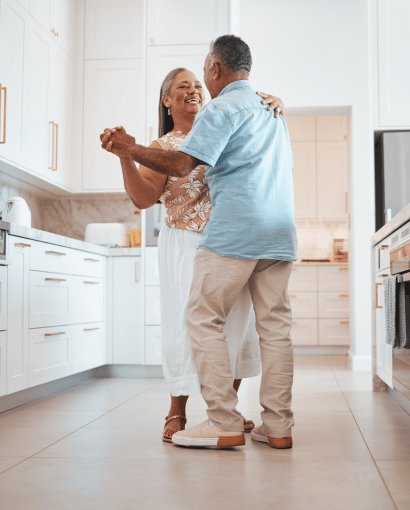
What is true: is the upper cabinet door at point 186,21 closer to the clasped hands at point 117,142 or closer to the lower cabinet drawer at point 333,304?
the clasped hands at point 117,142

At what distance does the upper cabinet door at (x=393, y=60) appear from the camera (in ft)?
14.5

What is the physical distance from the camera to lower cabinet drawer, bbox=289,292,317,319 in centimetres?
578

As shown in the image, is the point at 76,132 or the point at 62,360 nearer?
the point at 62,360

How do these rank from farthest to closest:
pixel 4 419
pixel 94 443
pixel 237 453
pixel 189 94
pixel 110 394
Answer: pixel 110 394 < pixel 4 419 < pixel 189 94 < pixel 94 443 < pixel 237 453

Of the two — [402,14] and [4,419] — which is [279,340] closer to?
[4,419]

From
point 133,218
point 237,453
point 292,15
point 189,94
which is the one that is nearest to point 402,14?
point 292,15

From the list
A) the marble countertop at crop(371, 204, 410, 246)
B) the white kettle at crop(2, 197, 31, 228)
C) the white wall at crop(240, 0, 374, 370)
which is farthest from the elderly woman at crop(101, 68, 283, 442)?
the white wall at crop(240, 0, 374, 370)

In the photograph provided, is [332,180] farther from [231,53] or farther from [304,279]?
[231,53]

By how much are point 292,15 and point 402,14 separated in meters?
0.80

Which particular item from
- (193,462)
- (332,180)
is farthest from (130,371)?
Result: (332,180)

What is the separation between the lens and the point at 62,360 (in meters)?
3.28

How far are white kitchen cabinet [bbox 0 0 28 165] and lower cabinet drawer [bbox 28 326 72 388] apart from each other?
104 centimetres

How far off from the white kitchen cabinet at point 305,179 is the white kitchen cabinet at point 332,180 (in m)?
0.05

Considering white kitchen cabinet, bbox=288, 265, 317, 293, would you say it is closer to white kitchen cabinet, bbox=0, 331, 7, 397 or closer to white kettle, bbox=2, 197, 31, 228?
white kettle, bbox=2, 197, 31, 228
